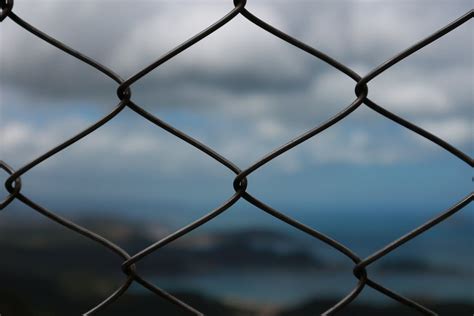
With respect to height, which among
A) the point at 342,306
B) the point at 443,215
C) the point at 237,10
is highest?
the point at 237,10

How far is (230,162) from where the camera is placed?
3.13ft

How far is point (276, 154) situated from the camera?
94 cm

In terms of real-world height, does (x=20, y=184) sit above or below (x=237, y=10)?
below

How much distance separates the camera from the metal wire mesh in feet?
3.00

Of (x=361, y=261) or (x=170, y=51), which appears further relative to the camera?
(x=361, y=261)

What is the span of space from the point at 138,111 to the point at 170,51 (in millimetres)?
91

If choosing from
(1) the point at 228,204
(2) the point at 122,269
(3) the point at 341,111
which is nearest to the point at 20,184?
(2) the point at 122,269

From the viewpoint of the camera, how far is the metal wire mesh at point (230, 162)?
0.92 metres

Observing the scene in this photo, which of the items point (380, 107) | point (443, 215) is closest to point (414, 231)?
point (443, 215)

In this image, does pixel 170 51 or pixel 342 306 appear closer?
pixel 170 51

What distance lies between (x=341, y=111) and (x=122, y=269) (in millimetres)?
367

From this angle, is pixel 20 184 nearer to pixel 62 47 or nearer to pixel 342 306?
pixel 62 47

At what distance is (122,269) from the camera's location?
39.0 inches

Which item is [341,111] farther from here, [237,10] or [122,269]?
[122,269]
